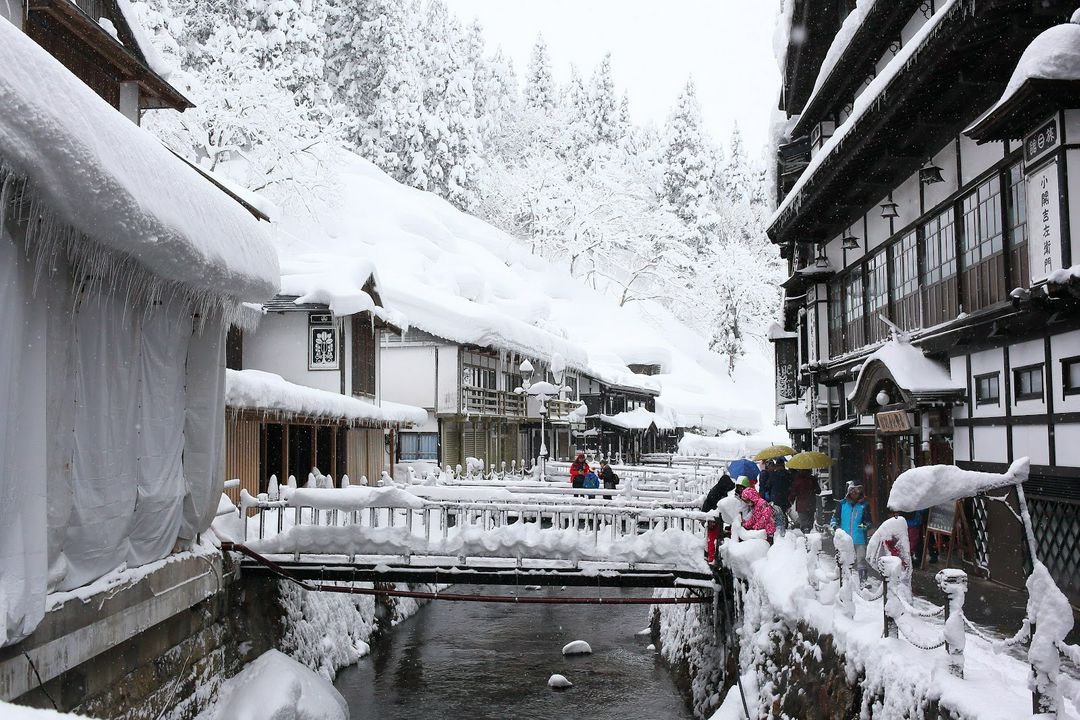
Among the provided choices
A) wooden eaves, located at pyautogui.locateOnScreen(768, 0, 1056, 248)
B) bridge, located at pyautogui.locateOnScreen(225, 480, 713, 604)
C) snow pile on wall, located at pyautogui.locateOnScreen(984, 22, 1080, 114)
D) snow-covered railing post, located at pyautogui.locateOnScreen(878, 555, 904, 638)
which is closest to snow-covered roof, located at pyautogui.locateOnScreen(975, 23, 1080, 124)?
snow pile on wall, located at pyautogui.locateOnScreen(984, 22, 1080, 114)

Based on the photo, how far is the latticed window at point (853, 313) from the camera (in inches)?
775

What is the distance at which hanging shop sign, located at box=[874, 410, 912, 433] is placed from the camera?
15.2m

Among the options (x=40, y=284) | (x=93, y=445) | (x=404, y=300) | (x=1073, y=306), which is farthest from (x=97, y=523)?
(x=404, y=300)

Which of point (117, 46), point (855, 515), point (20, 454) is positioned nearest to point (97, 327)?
point (20, 454)

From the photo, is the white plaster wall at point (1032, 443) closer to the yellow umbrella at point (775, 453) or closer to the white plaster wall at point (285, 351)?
the yellow umbrella at point (775, 453)

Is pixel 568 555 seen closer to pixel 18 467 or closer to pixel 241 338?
pixel 18 467

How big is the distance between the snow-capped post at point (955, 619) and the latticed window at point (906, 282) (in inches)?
413

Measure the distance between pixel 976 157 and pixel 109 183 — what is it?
40.1ft

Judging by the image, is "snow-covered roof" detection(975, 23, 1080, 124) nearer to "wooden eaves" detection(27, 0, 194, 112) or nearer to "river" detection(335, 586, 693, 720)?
"river" detection(335, 586, 693, 720)

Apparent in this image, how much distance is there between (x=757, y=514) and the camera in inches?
545

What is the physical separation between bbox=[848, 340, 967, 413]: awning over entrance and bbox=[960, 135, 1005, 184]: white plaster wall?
120 inches

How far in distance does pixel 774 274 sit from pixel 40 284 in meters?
73.3

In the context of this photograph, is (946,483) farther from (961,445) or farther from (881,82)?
(881,82)

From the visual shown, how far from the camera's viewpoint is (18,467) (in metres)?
7.50
